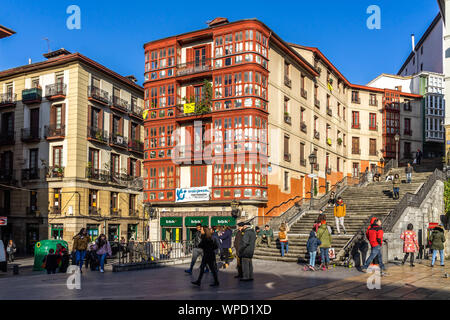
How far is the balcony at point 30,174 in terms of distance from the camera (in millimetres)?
38438

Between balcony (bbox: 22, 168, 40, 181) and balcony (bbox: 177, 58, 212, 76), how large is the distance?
1458 cm

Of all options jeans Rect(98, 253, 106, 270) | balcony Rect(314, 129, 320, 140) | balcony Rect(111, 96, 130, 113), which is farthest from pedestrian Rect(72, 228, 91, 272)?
balcony Rect(314, 129, 320, 140)

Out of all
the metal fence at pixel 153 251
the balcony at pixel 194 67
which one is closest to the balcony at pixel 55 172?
the balcony at pixel 194 67

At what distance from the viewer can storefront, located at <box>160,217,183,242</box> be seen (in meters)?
33.6

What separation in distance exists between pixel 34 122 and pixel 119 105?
7.13 meters

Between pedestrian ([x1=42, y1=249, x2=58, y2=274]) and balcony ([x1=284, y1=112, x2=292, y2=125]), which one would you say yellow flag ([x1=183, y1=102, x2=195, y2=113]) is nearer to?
balcony ([x1=284, y1=112, x2=292, y2=125])

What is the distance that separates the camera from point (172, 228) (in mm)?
34031

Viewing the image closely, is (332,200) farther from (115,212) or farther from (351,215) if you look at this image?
(115,212)

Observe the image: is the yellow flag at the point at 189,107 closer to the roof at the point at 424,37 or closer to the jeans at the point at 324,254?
the jeans at the point at 324,254

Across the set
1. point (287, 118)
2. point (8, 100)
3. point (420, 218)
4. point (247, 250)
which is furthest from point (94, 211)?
point (247, 250)

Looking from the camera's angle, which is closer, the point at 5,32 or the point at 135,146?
the point at 5,32
